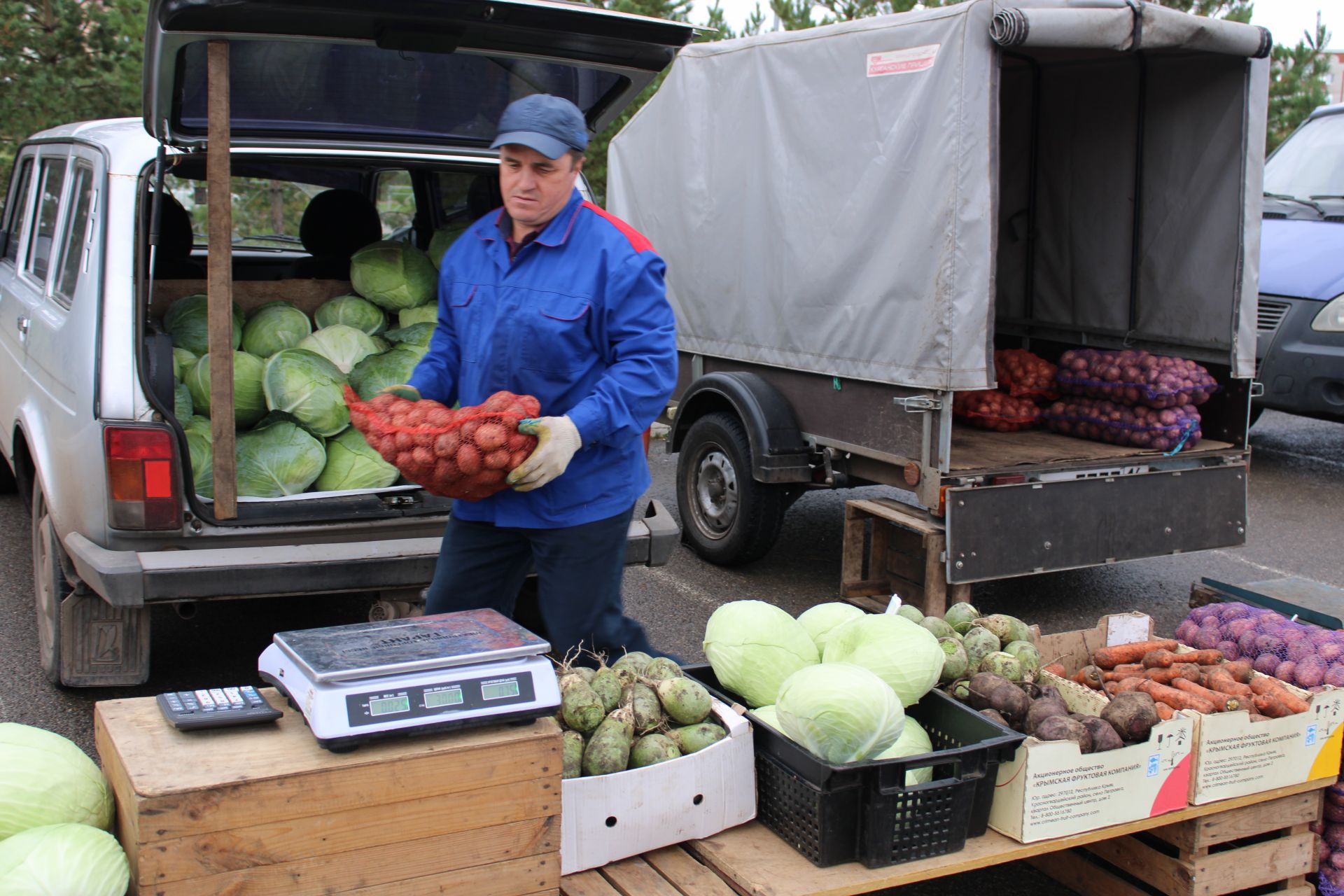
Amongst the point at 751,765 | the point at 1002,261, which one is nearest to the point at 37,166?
the point at 751,765

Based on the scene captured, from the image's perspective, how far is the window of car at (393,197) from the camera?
21.1ft

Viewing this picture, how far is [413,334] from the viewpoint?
498 cm

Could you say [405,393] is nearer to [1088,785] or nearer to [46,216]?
[1088,785]

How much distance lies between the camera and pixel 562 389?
3186 mm

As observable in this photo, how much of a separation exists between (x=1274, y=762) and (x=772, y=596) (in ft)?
9.71

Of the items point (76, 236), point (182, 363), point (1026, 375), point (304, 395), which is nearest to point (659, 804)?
point (304, 395)

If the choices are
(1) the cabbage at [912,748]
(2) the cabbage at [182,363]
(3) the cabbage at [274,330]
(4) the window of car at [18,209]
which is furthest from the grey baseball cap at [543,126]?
(4) the window of car at [18,209]

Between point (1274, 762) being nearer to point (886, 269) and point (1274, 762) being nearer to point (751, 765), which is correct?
point (751, 765)

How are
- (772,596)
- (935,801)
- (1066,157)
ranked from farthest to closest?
(1066,157)
(772,596)
(935,801)

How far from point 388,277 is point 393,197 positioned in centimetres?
316

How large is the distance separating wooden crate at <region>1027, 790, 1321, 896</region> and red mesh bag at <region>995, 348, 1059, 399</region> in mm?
3376

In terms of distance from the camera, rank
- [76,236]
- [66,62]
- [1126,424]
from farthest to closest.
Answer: [66,62]
[1126,424]
[76,236]

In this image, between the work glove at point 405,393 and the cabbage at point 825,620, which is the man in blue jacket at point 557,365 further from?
the cabbage at point 825,620

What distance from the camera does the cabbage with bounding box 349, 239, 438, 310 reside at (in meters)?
5.21
